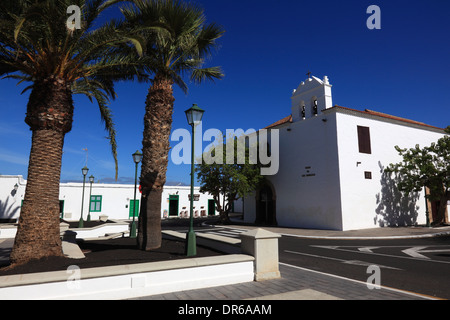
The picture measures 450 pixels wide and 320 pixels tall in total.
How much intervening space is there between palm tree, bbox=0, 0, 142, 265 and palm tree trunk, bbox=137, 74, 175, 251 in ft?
7.00

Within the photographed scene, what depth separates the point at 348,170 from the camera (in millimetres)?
19156

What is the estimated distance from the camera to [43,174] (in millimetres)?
6344

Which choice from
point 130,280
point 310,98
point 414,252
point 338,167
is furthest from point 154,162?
point 310,98

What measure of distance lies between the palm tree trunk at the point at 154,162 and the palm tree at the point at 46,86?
2135 mm

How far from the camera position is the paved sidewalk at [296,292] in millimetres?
5090

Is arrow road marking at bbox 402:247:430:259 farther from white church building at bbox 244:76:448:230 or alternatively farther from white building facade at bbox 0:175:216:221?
white building facade at bbox 0:175:216:221

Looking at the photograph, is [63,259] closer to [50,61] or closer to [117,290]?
[117,290]

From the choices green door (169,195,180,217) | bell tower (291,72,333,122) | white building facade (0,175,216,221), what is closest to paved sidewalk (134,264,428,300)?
bell tower (291,72,333,122)

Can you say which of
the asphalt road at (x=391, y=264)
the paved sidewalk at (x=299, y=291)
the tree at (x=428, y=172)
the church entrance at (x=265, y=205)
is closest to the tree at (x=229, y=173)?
the church entrance at (x=265, y=205)

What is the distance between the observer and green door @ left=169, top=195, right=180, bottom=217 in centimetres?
3697

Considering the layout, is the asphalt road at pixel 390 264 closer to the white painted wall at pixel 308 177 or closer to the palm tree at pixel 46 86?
the palm tree at pixel 46 86

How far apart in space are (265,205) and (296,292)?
2099 cm

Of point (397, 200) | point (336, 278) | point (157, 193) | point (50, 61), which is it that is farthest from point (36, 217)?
point (397, 200)

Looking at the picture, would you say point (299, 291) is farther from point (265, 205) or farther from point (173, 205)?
point (173, 205)
